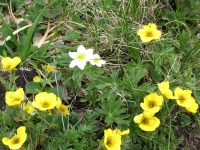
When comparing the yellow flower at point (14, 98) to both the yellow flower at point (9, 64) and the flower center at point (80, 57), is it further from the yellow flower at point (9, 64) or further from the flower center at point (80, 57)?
the flower center at point (80, 57)

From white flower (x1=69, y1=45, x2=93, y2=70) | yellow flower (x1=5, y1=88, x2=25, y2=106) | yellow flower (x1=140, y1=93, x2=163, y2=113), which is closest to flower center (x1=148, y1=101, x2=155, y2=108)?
yellow flower (x1=140, y1=93, x2=163, y2=113)

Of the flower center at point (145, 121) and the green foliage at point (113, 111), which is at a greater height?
the green foliage at point (113, 111)

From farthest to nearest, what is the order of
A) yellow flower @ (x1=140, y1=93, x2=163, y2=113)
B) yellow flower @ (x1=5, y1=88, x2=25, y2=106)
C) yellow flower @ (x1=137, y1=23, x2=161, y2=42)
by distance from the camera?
yellow flower @ (x1=137, y1=23, x2=161, y2=42)
yellow flower @ (x1=140, y1=93, x2=163, y2=113)
yellow flower @ (x1=5, y1=88, x2=25, y2=106)

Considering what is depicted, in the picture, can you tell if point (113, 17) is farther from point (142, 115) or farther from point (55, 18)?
point (142, 115)

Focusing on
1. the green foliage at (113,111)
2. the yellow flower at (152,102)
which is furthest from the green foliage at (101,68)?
the yellow flower at (152,102)

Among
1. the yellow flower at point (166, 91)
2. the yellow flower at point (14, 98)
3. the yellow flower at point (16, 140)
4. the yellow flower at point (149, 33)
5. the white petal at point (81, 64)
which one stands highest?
the yellow flower at point (149, 33)

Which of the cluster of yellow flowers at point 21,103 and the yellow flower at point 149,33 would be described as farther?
the yellow flower at point 149,33

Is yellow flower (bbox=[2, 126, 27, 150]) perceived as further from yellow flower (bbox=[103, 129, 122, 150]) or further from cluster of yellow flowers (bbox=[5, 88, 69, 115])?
yellow flower (bbox=[103, 129, 122, 150])

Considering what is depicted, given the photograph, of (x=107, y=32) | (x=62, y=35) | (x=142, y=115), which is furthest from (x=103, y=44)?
(x=142, y=115)

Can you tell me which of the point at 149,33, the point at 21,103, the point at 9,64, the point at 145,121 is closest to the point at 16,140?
the point at 21,103
